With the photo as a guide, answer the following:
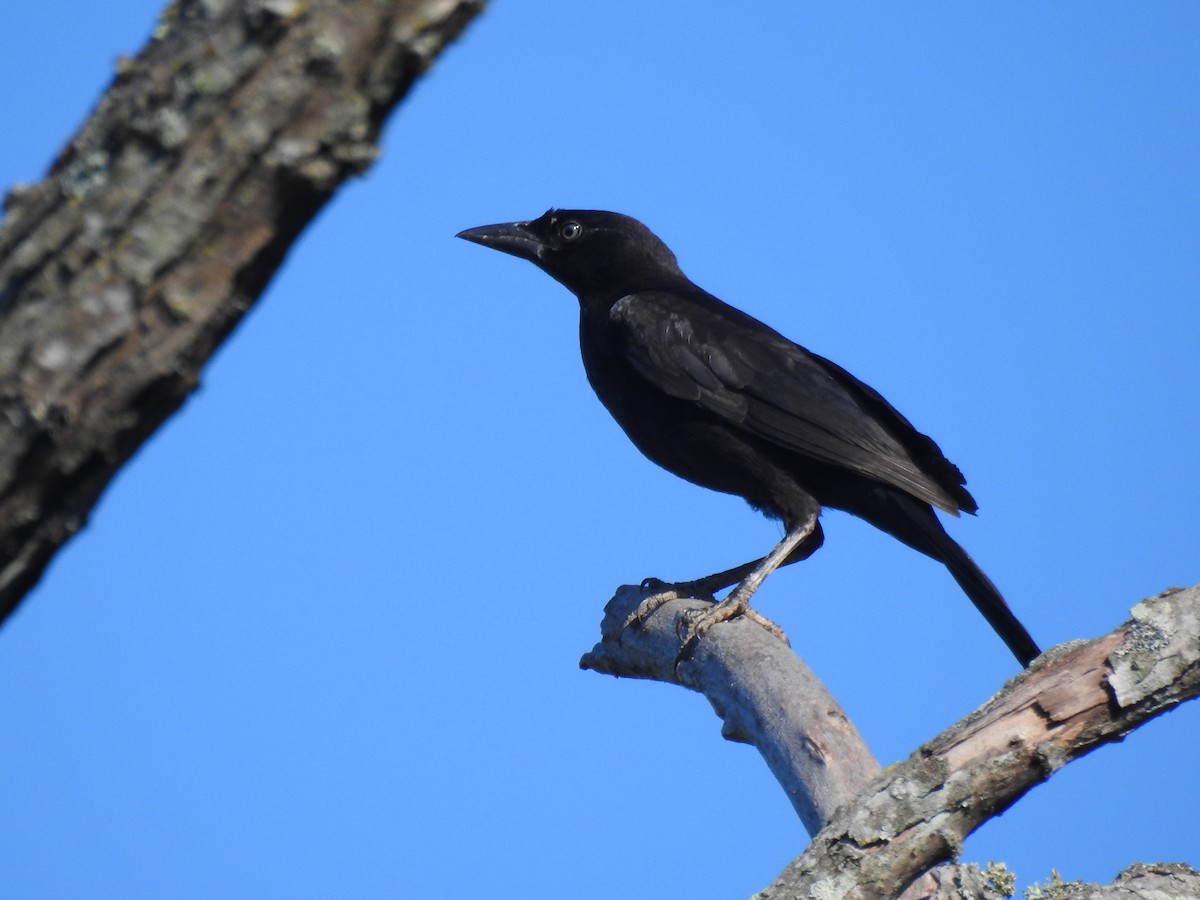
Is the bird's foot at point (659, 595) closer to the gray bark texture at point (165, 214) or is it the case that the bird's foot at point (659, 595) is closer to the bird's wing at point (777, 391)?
the bird's wing at point (777, 391)

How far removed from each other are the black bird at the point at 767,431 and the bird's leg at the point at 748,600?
0.03 feet

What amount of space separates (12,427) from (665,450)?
4846 mm

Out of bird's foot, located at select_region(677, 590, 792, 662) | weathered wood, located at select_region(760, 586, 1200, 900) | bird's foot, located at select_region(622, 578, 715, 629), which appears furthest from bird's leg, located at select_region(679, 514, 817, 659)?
weathered wood, located at select_region(760, 586, 1200, 900)

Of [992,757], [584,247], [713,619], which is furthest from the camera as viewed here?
[584,247]

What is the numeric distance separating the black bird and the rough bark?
3879mm

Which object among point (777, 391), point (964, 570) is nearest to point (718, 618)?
point (964, 570)

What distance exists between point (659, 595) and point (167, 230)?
13.1ft

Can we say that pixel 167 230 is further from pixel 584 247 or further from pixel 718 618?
Answer: pixel 584 247

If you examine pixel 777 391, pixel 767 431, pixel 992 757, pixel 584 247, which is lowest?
pixel 992 757

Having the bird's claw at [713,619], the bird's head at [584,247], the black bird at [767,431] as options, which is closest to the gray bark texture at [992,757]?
the bird's claw at [713,619]

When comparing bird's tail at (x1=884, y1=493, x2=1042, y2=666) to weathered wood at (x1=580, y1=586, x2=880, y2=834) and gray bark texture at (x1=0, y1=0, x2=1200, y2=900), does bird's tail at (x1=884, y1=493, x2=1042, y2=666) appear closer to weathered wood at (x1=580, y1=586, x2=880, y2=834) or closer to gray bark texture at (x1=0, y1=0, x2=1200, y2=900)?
weathered wood at (x1=580, y1=586, x2=880, y2=834)

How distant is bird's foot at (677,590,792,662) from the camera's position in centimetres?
459

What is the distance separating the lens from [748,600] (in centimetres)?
541

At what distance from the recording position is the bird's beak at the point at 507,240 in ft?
23.8
